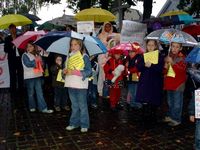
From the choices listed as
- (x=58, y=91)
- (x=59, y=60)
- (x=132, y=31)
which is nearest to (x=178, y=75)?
(x=59, y=60)

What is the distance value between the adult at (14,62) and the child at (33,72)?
2.54 m

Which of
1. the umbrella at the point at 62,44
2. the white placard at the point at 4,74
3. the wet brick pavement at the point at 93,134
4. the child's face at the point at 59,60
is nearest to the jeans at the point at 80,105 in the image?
the wet brick pavement at the point at 93,134

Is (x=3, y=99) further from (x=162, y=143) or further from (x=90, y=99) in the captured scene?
(x=162, y=143)

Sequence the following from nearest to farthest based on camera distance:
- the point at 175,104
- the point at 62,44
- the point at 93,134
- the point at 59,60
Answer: the point at 93,134, the point at 62,44, the point at 175,104, the point at 59,60

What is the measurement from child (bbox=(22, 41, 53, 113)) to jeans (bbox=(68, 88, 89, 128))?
5.22 feet

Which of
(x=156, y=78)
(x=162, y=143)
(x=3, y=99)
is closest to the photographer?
(x=162, y=143)

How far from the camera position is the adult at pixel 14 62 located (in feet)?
34.3

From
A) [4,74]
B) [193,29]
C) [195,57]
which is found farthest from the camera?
[4,74]

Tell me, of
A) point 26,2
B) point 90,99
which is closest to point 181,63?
point 90,99

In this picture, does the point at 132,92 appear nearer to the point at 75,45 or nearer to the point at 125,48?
the point at 125,48

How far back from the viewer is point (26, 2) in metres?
54.4

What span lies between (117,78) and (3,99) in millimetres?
3509

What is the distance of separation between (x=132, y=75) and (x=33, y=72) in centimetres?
223

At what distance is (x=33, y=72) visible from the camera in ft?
26.1
